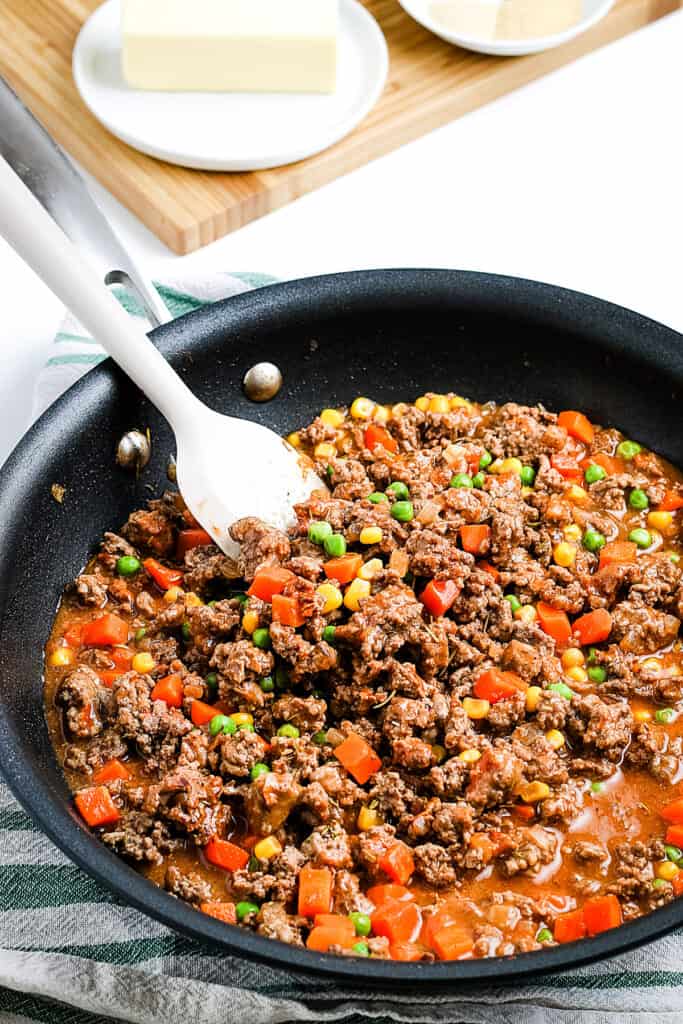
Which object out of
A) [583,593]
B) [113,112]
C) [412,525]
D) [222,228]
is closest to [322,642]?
[412,525]

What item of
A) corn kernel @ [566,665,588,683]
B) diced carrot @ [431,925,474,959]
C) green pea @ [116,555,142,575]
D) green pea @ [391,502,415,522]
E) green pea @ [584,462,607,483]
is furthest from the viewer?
green pea @ [584,462,607,483]

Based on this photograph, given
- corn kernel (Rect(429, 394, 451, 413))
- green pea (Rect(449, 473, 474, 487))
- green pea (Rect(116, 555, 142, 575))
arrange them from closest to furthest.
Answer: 1. green pea (Rect(116, 555, 142, 575))
2. green pea (Rect(449, 473, 474, 487))
3. corn kernel (Rect(429, 394, 451, 413))

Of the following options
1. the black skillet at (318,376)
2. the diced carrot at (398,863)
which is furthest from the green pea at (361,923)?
the black skillet at (318,376)

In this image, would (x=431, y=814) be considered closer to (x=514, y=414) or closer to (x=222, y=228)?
(x=514, y=414)

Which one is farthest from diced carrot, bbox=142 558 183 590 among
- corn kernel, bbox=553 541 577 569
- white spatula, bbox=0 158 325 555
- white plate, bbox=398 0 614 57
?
white plate, bbox=398 0 614 57

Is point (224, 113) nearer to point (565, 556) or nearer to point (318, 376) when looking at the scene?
point (318, 376)

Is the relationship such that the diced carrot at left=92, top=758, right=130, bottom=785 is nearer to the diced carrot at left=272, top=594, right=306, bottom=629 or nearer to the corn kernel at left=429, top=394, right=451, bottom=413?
the diced carrot at left=272, top=594, right=306, bottom=629
